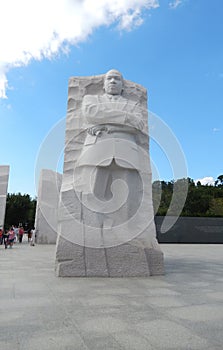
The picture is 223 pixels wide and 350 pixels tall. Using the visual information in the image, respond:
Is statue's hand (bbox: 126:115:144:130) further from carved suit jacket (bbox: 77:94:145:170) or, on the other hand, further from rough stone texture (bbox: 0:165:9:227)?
rough stone texture (bbox: 0:165:9:227)

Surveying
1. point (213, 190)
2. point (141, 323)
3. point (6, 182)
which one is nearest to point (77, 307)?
point (141, 323)

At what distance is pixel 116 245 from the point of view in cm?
608

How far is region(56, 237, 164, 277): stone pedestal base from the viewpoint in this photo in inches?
229

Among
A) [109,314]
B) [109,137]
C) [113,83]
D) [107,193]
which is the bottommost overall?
[109,314]

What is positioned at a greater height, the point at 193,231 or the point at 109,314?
the point at 193,231

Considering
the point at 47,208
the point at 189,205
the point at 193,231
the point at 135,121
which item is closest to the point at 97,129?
the point at 135,121

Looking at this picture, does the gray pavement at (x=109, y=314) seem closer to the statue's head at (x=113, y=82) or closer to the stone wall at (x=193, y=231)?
the statue's head at (x=113, y=82)

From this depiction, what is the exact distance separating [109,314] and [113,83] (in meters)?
5.22

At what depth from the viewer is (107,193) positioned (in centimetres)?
662

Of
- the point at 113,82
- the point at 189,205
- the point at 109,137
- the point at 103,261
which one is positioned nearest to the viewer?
the point at 103,261

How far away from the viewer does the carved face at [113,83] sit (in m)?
6.95

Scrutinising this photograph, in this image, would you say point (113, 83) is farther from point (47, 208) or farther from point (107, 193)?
point (47, 208)

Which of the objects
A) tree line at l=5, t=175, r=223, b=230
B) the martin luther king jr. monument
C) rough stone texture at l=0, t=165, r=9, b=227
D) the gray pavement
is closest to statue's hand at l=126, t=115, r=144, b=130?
the martin luther king jr. monument

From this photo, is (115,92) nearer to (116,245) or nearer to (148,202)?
(148,202)
